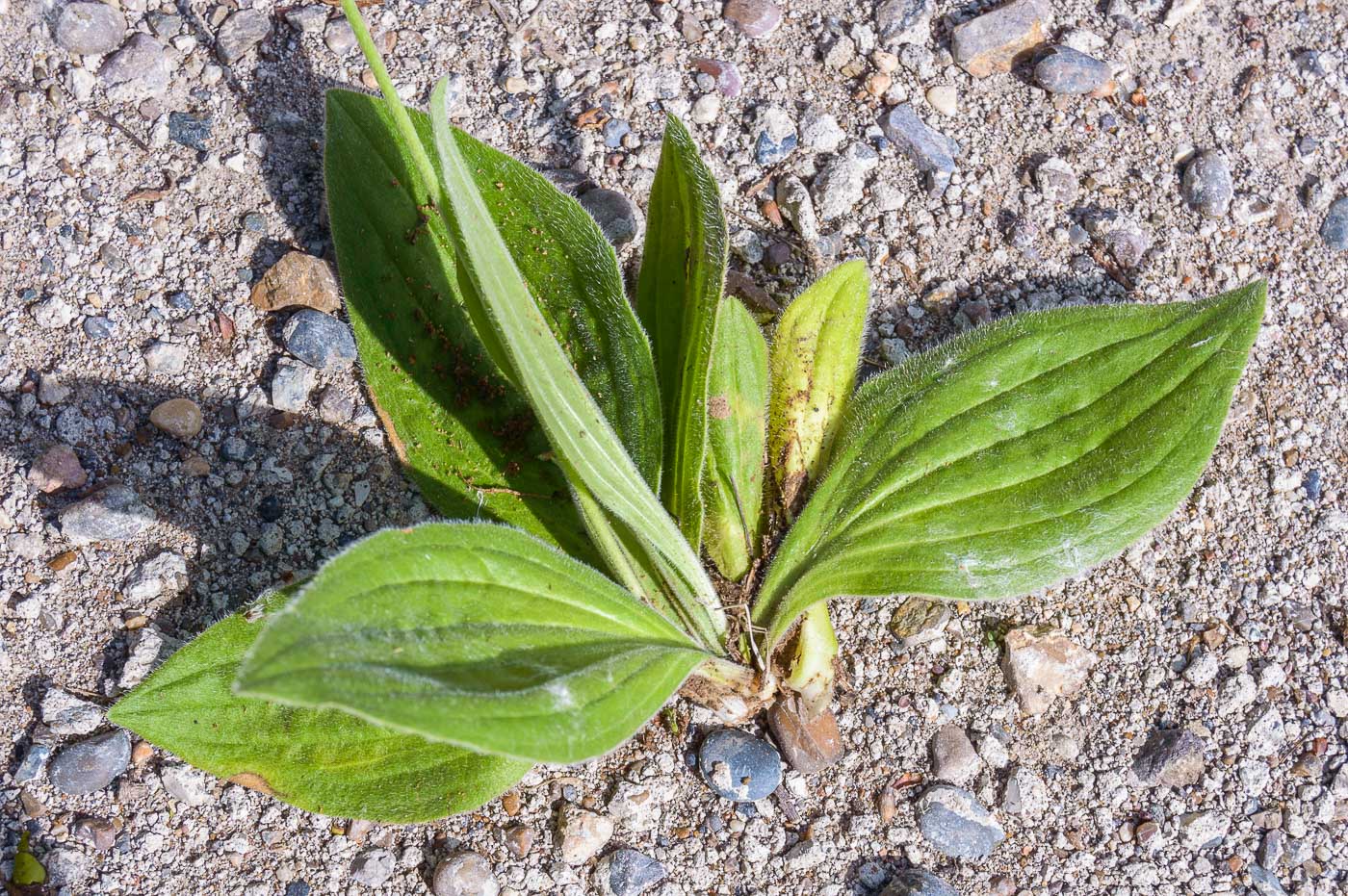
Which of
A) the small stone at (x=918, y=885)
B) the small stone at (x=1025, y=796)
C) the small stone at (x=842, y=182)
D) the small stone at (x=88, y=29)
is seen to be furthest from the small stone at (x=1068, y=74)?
the small stone at (x=88, y=29)

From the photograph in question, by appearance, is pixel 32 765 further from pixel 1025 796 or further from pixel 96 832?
pixel 1025 796

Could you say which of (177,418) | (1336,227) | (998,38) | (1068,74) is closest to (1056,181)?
(1068,74)

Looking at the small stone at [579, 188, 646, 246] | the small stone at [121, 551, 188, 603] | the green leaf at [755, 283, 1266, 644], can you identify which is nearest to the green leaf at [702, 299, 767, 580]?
the green leaf at [755, 283, 1266, 644]

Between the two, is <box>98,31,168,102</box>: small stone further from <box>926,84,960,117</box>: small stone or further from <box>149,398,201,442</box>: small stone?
<box>926,84,960,117</box>: small stone

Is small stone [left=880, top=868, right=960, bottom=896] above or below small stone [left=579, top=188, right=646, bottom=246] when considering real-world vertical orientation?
below

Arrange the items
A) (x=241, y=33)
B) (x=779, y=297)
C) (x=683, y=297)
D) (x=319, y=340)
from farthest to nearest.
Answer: (x=241, y=33), (x=779, y=297), (x=319, y=340), (x=683, y=297)

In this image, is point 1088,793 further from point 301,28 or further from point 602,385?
point 301,28

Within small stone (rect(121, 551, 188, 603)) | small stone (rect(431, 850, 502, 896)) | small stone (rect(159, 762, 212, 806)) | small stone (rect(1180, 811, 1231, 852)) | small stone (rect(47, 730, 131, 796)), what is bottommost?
small stone (rect(1180, 811, 1231, 852))

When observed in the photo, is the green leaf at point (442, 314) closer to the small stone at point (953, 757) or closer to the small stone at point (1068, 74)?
the small stone at point (953, 757)
